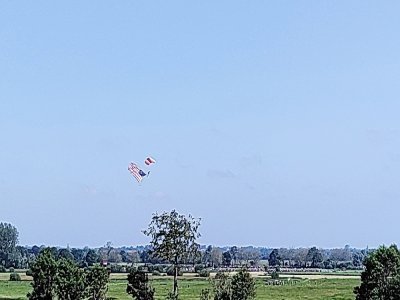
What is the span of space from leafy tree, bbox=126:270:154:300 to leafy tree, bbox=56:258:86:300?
433 centimetres

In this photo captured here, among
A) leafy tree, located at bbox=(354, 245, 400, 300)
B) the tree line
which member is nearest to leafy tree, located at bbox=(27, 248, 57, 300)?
the tree line

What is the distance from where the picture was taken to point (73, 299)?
66438 millimetres

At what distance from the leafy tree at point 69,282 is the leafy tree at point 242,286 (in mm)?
12810

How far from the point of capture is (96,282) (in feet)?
222

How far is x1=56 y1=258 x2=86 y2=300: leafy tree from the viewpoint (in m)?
66.6

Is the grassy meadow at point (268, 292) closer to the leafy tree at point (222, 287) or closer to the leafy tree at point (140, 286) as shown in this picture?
the leafy tree at point (140, 286)

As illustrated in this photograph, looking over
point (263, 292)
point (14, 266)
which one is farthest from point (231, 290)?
point (14, 266)

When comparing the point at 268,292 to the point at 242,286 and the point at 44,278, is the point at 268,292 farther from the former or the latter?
the point at 44,278

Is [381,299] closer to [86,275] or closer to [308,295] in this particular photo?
[86,275]

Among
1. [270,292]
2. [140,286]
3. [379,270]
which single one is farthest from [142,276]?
[270,292]

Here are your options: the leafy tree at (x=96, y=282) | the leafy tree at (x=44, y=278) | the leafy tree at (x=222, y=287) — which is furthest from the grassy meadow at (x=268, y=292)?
the leafy tree at (x=222, y=287)

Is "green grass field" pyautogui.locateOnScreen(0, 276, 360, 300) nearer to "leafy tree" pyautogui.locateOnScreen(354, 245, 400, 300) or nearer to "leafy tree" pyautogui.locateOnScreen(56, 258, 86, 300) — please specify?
"leafy tree" pyautogui.locateOnScreen(56, 258, 86, 300)

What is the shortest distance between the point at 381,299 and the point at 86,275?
26828 mm

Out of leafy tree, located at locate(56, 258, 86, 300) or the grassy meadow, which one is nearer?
leafy tree, located at locate(56, 258, 86, 300)
